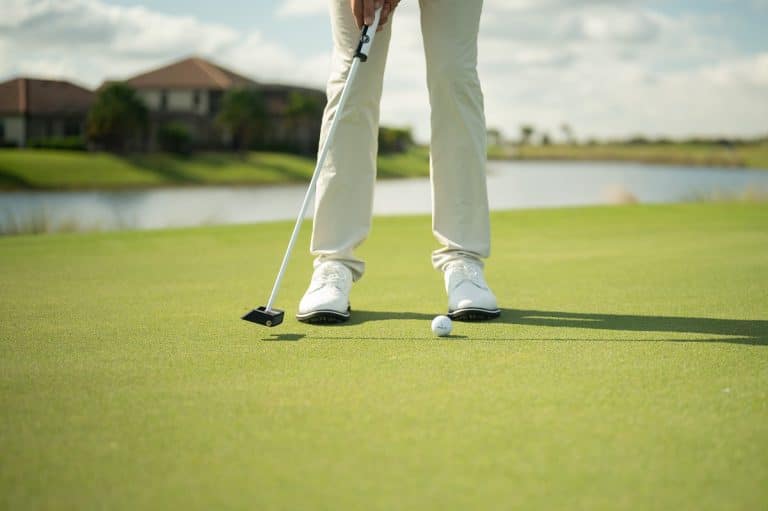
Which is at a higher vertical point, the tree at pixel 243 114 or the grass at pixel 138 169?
the tree at pixel 243 114

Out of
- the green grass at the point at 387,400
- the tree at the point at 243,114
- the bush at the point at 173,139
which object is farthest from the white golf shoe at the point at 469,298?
the tree at the point at 243,114

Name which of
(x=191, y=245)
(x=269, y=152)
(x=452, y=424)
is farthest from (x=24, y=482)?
(x=269, y=152)

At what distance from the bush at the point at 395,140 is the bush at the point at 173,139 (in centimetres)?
1881

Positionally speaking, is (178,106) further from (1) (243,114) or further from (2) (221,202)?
(2) (221,202)

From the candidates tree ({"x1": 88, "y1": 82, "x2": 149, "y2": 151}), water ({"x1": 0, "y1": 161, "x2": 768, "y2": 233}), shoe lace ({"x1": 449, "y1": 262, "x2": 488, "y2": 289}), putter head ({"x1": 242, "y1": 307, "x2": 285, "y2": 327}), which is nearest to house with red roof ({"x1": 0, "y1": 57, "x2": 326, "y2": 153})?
tree ({"x1": 88, "y1": 82, "x2": 149, "y2": 151})

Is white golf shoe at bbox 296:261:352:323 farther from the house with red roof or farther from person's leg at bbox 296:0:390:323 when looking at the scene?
the house with red roof

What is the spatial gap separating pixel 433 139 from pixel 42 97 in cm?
4579

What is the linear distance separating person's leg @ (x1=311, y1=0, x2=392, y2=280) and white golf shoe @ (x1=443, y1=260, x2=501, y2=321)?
0.43m

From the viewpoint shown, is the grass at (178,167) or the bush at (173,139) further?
the bush at (173,139)

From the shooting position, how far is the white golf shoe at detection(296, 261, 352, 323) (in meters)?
2.52

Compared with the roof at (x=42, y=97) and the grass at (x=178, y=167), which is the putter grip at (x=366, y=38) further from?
the roof at (x=42, y=97)

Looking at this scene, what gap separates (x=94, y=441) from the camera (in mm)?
1334

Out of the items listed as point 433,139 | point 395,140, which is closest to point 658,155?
point 395,140

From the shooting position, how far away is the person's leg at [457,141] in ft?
9.21
